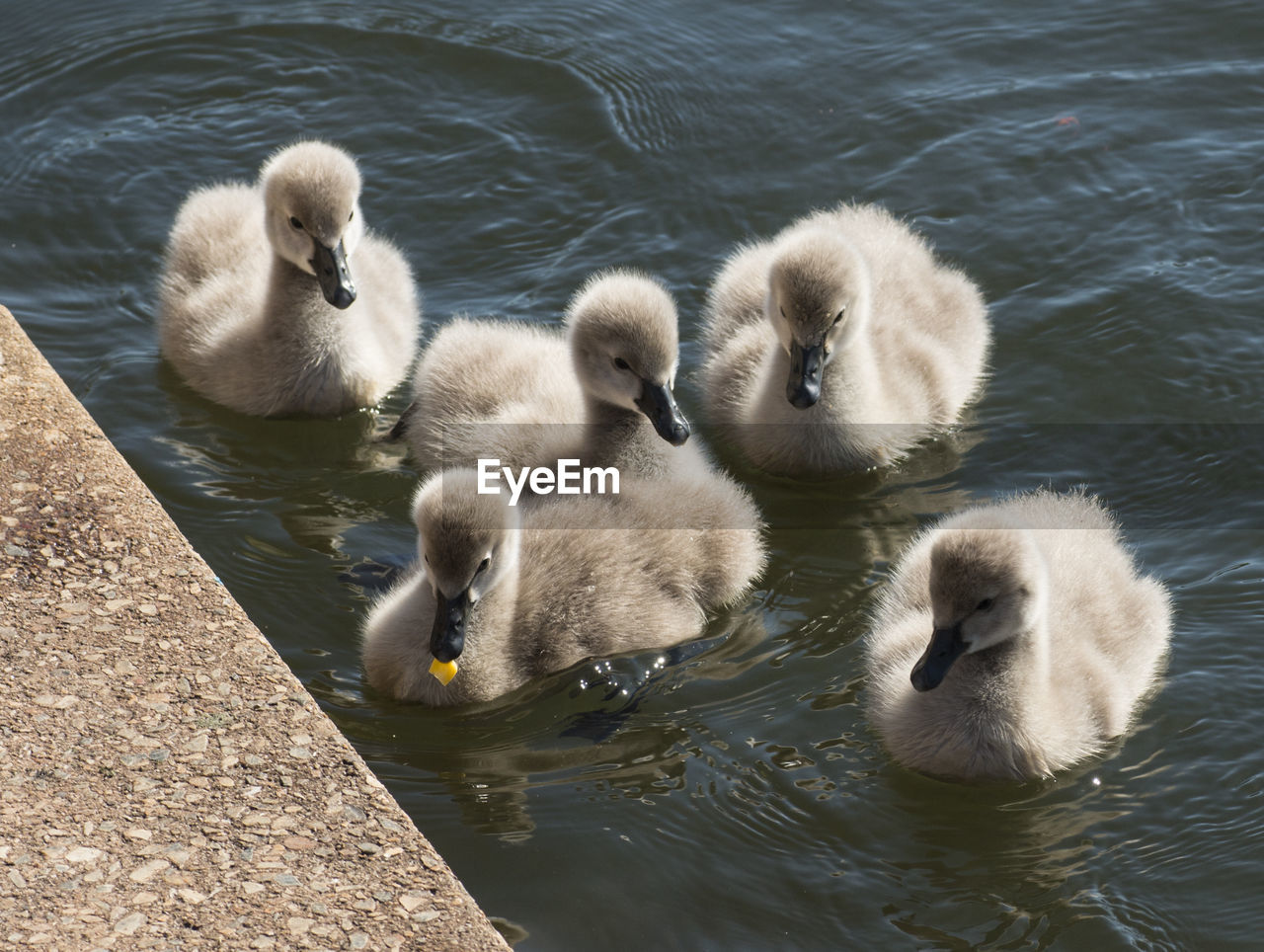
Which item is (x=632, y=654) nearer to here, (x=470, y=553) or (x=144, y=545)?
(x=470, y=553)

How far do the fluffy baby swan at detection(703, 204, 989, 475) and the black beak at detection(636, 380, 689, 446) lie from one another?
55cm

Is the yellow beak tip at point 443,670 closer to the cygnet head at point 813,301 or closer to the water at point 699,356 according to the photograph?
the water at point 699,356

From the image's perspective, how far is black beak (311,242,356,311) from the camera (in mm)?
5922

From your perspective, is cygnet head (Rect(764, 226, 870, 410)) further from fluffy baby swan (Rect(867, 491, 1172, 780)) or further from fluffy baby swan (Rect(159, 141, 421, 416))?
fluffy baby swan (Rect(159, 141, 421, 416))

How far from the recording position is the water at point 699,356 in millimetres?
4199

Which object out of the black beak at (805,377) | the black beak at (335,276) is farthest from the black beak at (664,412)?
the black beak at (335,276)

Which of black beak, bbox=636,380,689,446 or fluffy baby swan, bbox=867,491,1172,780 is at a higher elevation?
black beak, bbox=636,380,689,446

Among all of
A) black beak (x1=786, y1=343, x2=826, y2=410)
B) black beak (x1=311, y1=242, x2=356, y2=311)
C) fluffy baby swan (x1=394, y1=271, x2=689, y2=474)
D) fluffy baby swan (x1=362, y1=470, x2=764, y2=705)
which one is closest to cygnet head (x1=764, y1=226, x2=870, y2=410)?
black beak (x1=786, y1=343, x2=826, y2=410)

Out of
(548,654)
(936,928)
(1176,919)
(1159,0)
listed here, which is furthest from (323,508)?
(1159,0)

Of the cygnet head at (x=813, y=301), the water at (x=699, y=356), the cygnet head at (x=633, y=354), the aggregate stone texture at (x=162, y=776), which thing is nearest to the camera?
the aggregate stone texture at (x=162, y=776)

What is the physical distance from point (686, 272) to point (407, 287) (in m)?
1.17

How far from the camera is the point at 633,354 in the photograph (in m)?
5.07

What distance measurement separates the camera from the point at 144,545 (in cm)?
423

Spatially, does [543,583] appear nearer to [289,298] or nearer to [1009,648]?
[1009,648]
